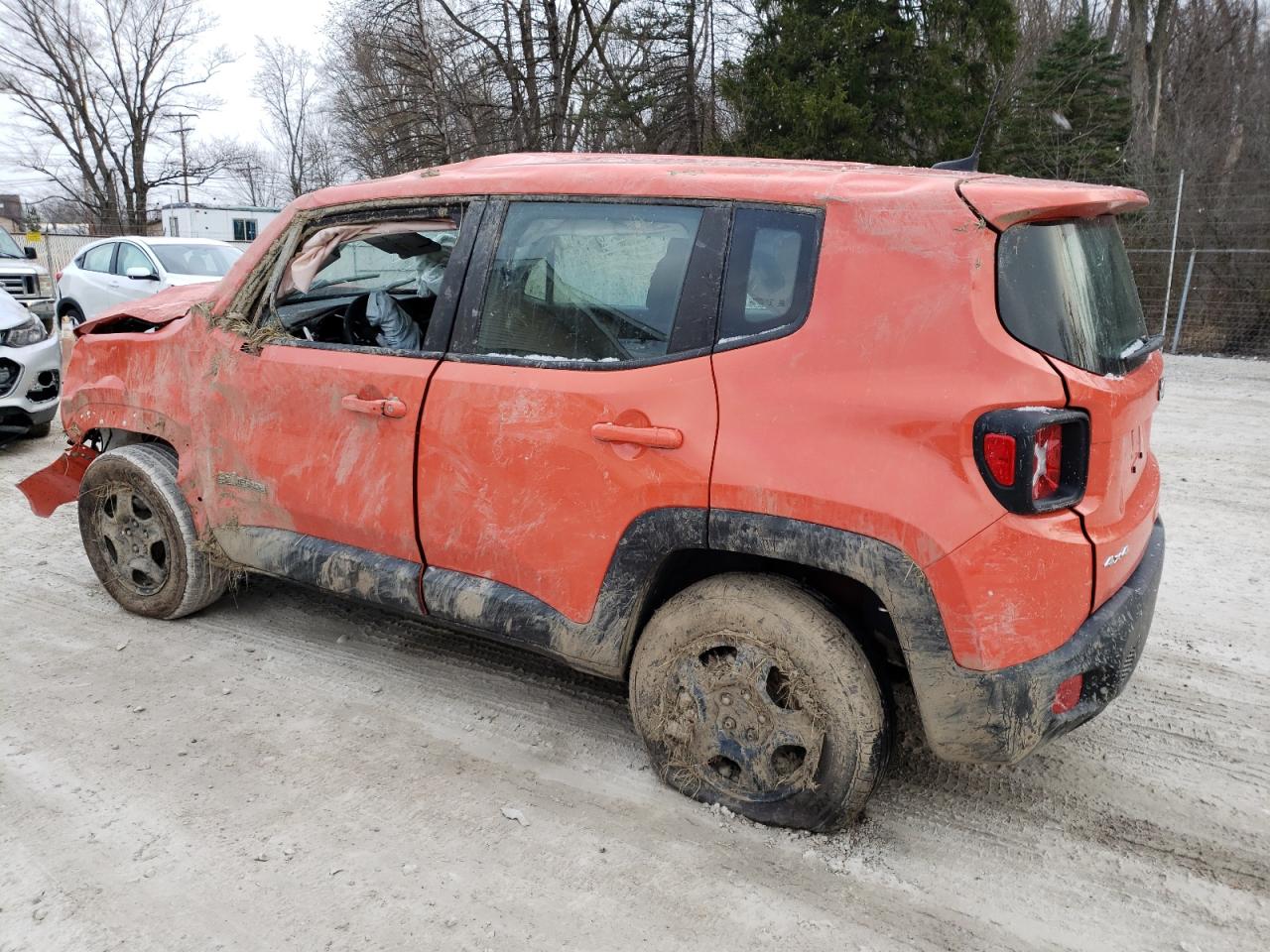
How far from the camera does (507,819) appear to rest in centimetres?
279

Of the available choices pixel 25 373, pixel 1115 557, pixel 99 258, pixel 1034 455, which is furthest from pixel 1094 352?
pixel 99 258

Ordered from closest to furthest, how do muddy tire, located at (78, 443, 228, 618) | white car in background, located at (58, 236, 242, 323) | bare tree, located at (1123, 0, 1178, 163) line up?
muddy tire, located at (78, 443, 228, 618) → white car in background, located at (58, 236, 242, 323) → bare tree, located at (1123, 0, 1178, 163)

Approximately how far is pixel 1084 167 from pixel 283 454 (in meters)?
18.8

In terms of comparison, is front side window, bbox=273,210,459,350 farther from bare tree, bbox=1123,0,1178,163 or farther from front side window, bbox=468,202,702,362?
bare tree, bbox=1123,0,1178,163

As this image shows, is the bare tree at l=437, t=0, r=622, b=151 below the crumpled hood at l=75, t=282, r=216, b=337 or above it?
above

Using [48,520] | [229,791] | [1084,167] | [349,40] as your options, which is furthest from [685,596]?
[349,40]

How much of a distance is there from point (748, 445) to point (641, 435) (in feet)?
1.02

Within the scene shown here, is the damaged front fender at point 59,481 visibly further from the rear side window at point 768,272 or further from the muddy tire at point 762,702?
the rear side window at point 768,272

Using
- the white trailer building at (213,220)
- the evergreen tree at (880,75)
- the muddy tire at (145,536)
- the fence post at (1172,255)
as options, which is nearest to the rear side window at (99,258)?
the muddy tire at (145,536)

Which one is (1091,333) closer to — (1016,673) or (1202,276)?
(1016,673)

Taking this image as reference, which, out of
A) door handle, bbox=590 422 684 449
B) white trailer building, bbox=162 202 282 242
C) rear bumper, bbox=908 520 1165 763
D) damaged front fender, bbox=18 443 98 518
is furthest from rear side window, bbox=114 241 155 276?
white trailer building, bbox=162 202 282 242

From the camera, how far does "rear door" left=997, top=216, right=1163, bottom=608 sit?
230 cm

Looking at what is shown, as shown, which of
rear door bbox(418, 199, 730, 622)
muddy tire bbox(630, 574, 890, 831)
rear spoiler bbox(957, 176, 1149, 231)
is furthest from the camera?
rear door bbox(418, 199, 730, 622)

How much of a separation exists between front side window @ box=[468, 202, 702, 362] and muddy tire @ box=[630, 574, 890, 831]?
0.78 metres
